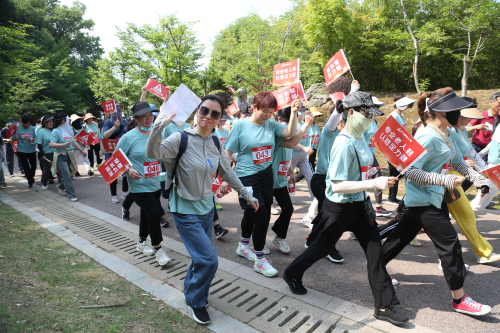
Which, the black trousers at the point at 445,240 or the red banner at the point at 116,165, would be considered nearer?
the black trousers at the point at 445,240

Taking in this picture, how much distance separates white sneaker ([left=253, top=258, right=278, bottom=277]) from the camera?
3762 mm

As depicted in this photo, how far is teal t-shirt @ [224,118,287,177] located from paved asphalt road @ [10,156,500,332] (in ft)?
4.44

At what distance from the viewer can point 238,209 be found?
23.1 ft

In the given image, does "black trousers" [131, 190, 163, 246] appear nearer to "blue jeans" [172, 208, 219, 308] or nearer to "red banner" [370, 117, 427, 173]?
"blue jeans" [172, 208, 219, 308]

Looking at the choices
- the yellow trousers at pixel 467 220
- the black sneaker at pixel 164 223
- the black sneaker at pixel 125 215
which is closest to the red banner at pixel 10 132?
the black sneaker at pixel 125 215

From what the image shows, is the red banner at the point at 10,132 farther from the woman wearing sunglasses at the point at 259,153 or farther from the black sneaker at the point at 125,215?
the woman wearing sunglasses at the point at 259,153

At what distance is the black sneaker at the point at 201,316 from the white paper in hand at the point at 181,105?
5.64 ft

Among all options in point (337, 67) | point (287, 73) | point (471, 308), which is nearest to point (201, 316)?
point (471, 308)

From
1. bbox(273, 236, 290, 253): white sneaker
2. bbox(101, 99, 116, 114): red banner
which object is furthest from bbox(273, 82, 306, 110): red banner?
bbox(101, 99, 116, 114): red banner

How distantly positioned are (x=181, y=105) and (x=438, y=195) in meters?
2.52

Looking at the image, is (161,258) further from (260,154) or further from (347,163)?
(347,163)

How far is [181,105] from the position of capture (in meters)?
2.69

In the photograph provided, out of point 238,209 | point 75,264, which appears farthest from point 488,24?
point 75,264

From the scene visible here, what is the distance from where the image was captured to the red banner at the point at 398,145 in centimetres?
269
